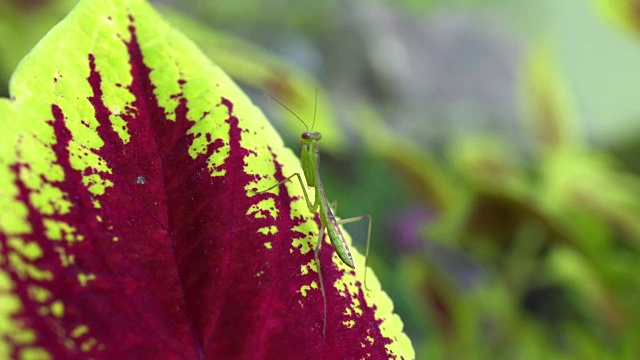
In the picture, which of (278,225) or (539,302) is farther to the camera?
(539,302)

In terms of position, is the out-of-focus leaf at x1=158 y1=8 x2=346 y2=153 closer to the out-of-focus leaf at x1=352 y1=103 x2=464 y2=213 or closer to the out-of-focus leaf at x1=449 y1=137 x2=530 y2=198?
the out-of-focus leaf at x1=352 y1=103 x2=464 y2=213

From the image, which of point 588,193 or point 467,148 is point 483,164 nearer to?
point 467,148

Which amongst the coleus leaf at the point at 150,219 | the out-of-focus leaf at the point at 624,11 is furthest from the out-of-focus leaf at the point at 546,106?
the coleus leaf at the point at 150,219

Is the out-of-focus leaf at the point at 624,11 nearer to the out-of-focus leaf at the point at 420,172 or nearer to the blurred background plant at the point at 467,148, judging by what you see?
the blurred background plant at the point at 467,148

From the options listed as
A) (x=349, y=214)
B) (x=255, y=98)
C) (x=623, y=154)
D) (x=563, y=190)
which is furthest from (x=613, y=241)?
(x=255, y=98)

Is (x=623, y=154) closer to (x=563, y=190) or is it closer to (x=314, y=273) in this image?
(x=563, y=190)

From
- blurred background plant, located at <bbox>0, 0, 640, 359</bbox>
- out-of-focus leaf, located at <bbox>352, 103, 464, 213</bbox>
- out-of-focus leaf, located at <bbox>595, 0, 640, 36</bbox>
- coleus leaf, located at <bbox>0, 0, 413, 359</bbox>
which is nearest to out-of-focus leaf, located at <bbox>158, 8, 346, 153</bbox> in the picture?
blurred background plant, located at <bbox>0, 0, 640, 359</bbox>
